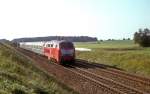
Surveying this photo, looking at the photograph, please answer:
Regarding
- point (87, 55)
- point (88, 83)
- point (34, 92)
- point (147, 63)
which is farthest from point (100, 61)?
point (34, 92)

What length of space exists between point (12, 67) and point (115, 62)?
19680 mm

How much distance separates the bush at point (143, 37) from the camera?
66562 mm

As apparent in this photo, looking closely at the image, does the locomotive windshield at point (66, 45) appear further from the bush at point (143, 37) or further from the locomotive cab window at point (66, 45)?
the bush at point (143, 37)

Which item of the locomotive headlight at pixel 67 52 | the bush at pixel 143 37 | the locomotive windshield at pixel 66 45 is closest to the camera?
the locomotive headlight at pixel 67 52

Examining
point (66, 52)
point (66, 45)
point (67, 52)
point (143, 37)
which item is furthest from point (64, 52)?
point (143, 37)

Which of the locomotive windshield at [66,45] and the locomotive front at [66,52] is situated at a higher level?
the locomotive windshield at [66,45]

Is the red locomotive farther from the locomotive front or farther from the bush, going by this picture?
the bush

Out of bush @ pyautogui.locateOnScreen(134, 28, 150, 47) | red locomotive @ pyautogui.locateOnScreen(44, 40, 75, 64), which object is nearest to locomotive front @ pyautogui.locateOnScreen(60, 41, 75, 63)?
red locomotive @ pyautogui.locateOnScreen(44, 40, 75, 64)

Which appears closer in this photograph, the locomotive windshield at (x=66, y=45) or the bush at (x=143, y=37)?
the locomotive windshield at (x=66, y=45)

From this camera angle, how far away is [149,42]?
223ft

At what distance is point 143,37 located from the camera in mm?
67625

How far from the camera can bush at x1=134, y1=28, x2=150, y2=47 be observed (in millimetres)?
66562

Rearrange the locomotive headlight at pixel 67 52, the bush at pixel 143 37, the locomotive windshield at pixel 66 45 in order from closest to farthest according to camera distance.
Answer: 1. the locomotive headlight at pixel 67 52
2. the locomotive windshield at pixel 66 45
3. the bush at pixel 143 37

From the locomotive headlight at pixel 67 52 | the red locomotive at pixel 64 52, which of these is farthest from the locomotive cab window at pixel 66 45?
the locomotive headlight at pixel 67 52
